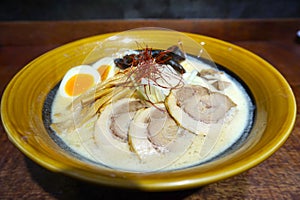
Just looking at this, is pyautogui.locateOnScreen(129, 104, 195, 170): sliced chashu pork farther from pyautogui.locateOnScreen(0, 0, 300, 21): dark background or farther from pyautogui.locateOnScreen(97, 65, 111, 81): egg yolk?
pyautogui.locateOnScreen(0, 0, 300, 21): dark background

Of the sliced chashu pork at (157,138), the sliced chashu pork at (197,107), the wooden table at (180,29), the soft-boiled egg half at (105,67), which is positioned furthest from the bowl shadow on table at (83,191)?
the soft-boiled egg half at (105,67)

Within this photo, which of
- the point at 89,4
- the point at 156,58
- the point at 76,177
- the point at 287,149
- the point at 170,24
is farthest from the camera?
the point at 89,4

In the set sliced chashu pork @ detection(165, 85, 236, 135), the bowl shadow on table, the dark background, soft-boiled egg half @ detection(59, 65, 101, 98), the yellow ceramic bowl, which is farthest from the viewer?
the dark background

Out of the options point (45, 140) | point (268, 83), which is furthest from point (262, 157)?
point (45, 140)

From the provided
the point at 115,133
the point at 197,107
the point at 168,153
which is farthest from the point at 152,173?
the point at 197,107

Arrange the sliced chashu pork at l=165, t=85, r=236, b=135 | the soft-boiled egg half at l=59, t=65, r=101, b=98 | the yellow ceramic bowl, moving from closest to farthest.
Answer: the yellow ceramic bowl, the sliced chashu pork at l=165, t=85, r=236, b=135, the soft-boiled egg half at l=59, t=65, r=101, b=98

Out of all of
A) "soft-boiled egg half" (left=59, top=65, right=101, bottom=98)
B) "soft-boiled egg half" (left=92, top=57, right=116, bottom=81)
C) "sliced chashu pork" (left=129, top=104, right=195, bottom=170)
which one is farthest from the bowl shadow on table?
"soft-boiled egg half" (left=92, top=57, right=116, bottom=81)

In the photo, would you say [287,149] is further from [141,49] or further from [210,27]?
[210,27]
